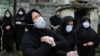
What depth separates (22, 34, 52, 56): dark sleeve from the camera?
4.65m

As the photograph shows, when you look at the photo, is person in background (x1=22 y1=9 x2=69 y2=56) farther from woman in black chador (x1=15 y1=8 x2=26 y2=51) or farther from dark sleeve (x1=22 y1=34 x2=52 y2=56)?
woman in black chador (x1=15 y1=8 x2=26 y2=51)

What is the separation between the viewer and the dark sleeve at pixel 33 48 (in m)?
4.65

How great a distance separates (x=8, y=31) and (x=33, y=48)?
9853mm

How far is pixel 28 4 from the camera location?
20.2 meters

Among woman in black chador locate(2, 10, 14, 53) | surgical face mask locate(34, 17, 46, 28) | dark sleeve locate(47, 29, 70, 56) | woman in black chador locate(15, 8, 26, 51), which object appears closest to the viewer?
surgical face mask locate(34, 17, 46, 28)

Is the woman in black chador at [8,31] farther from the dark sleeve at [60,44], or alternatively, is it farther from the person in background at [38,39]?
the person in background at [38,39]

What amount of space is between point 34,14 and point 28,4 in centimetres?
1516

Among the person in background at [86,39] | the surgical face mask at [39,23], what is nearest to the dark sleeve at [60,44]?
the surgical face mask at [39,23]

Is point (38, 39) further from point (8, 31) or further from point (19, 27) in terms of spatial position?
point (19, 27)

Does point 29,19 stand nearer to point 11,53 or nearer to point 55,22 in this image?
point 55,22

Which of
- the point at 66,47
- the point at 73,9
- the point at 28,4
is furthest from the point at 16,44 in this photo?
the point at 66,47

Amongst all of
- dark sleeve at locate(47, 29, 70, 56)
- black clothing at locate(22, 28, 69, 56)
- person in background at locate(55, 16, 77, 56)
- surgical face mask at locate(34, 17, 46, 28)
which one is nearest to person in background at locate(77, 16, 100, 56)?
person in background at locate(55, 16, 77, 56)

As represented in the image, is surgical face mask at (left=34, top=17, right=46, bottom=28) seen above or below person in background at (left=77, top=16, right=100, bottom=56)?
above

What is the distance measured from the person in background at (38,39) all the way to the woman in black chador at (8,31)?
9.22 m
